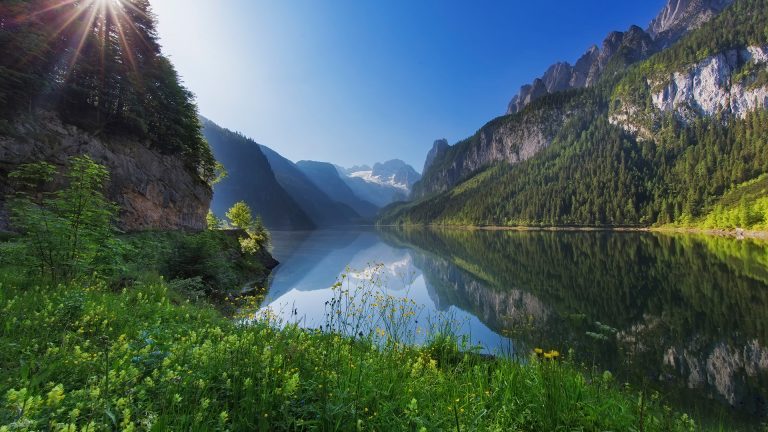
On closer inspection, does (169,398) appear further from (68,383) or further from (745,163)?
(745,163)

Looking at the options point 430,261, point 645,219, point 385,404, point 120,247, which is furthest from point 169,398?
point 645,219

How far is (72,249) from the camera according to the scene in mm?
8812

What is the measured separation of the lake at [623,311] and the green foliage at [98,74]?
64.2ft

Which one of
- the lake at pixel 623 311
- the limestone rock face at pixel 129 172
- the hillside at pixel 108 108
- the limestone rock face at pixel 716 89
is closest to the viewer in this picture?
the lake at pixel 623 311

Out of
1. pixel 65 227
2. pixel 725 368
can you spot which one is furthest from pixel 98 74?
pixel 725 368

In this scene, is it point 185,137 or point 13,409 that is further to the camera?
point 185,137

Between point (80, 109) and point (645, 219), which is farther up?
point (645, 219)

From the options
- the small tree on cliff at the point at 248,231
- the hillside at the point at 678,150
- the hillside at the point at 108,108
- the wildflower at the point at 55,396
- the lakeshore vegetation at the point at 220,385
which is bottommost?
the small tree on cliff at the point at 248,231

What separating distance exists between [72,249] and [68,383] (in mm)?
7692

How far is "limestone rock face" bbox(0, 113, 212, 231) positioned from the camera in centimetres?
2056

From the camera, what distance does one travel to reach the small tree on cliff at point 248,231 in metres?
39.2

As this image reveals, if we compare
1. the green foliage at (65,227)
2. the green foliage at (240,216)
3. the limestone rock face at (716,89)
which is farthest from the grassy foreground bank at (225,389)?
the limestone rock face at (716,89)

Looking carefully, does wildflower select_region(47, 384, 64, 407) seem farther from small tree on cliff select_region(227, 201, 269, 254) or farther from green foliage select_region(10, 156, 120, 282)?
small tree on cliff select_region(227, 201, 269, 254)

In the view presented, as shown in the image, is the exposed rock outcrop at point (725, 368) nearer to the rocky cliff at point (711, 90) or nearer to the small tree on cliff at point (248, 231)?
the small tree on cliff at point (248, 231)
